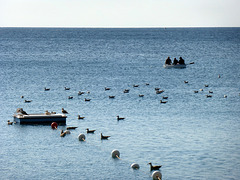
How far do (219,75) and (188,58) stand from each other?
48242mm

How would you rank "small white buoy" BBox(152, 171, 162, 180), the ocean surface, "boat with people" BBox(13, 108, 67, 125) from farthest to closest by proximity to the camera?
1. "boat with people" BBox(13, 108, 67, 125)
2. the ocean surface
3. "small white buoy" BBox(152, 171, 162, 180)

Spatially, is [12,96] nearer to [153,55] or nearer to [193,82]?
[193,82]

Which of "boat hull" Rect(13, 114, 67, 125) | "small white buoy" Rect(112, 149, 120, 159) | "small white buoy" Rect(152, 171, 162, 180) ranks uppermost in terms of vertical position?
"boat hull" Rect(13, 114, 67, 125)

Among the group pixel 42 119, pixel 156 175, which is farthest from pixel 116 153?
pixel 42 119

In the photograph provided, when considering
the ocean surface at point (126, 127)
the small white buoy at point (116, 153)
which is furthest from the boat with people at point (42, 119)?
the small white buoy at point (116, 153)

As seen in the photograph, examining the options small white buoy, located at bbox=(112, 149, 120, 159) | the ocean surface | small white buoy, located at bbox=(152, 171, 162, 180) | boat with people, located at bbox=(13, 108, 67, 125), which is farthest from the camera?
boat with people, located at bbox=(13, 108, 67, 125)

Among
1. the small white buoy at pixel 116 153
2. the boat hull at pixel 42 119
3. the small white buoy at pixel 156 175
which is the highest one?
the boat hull at pixel 42 119

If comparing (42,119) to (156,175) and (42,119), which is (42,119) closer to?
(42,119)

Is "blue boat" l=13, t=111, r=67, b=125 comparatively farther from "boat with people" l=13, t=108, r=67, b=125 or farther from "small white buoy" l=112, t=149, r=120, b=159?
"small white buoy" l=112, t=149, r=120, b=159

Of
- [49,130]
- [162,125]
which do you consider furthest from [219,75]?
[49,130]

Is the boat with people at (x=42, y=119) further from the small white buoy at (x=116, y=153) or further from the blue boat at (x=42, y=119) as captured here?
the small white buoy at (x=116, y=153)

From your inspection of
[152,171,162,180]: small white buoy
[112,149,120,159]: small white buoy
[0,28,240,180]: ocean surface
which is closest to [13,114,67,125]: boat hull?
[0,28,240,180]: ocean surface

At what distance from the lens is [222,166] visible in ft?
136

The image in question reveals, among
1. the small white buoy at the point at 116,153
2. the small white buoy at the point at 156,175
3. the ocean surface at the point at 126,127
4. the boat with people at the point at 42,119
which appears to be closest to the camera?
the small white buoy at the point at 156,175
